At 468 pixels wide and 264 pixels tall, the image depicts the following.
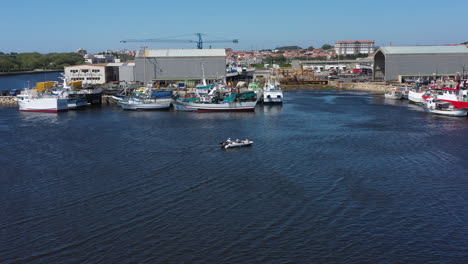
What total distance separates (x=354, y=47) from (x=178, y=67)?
55905 mm

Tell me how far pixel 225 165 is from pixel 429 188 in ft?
12.6

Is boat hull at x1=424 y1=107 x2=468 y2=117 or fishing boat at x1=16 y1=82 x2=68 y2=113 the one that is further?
fishing boat at x1=16 y1=82 x2=68 y2=113

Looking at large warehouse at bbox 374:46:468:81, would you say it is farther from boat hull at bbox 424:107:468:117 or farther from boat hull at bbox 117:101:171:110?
boat hull at bbox 117:101:171:110

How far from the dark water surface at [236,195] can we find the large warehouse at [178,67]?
11850 mm

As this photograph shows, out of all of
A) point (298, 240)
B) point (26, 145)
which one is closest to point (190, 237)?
point (298, 240)

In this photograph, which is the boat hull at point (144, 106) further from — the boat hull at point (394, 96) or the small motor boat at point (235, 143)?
the boat hull at point (394, 96)

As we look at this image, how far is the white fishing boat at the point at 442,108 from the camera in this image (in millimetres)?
15727

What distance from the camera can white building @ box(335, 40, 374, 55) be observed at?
75688 mm

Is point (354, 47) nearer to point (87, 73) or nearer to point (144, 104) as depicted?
point (87, 73)

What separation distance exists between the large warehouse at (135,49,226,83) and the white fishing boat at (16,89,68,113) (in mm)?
7045

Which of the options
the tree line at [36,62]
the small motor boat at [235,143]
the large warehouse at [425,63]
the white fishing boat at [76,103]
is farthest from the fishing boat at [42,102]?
the tree line at [36,62]

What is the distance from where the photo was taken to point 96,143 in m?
11.9

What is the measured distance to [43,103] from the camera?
722 inches

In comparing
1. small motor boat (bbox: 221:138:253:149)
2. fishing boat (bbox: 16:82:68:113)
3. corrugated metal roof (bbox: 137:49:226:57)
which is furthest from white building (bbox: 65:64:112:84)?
small motor boat (bbox: 221:138:253:149)
